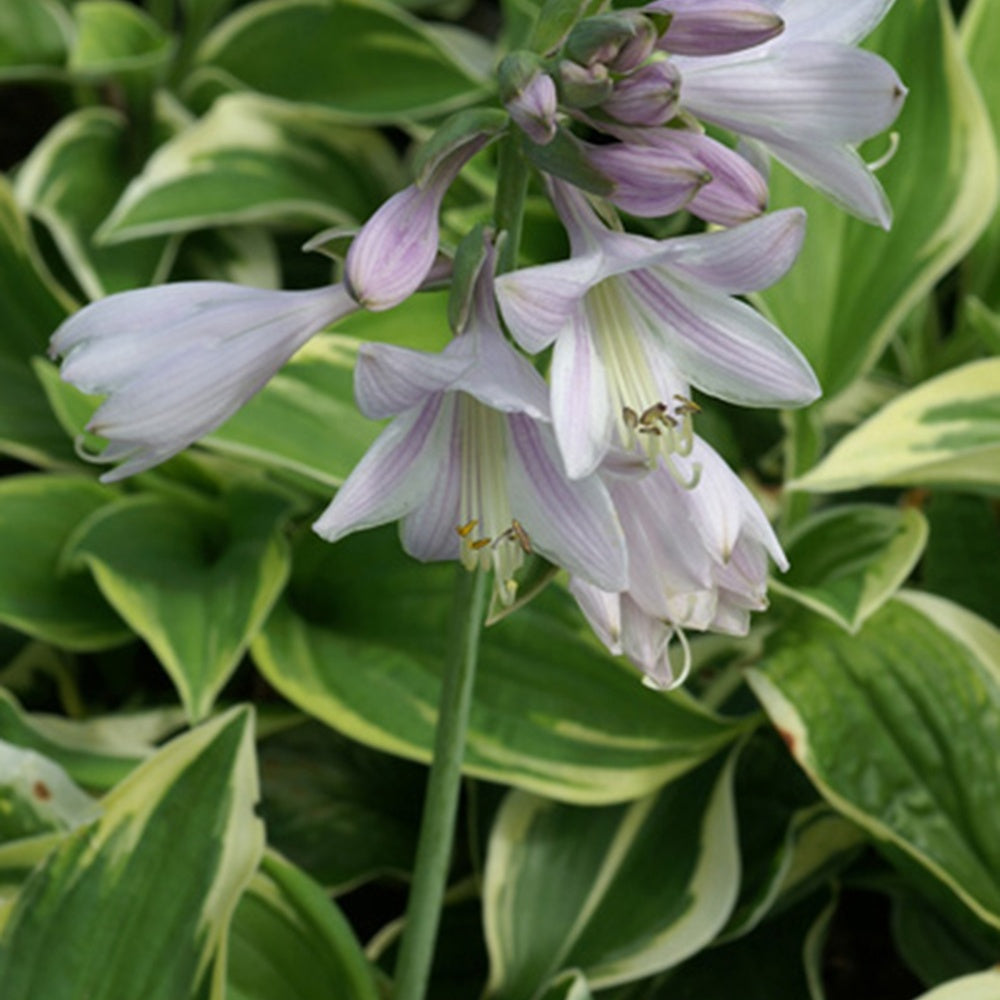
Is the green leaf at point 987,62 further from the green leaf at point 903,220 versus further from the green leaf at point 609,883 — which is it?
the green leaf at point 609,883

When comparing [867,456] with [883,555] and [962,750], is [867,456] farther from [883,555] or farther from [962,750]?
[962,750]

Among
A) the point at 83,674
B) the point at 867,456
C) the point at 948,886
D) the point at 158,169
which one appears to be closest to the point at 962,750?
the point at 948,886

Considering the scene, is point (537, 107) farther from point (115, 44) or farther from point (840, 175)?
point (115, 44)

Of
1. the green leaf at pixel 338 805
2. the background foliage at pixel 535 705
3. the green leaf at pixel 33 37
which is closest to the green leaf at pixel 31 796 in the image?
the background foliage at pixel 535 705

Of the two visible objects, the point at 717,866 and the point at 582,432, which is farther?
the point at 717,866

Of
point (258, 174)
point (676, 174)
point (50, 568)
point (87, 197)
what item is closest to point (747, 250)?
point (676, 174)

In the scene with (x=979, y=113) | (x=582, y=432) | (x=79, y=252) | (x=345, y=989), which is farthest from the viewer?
(x=79, y=252)
